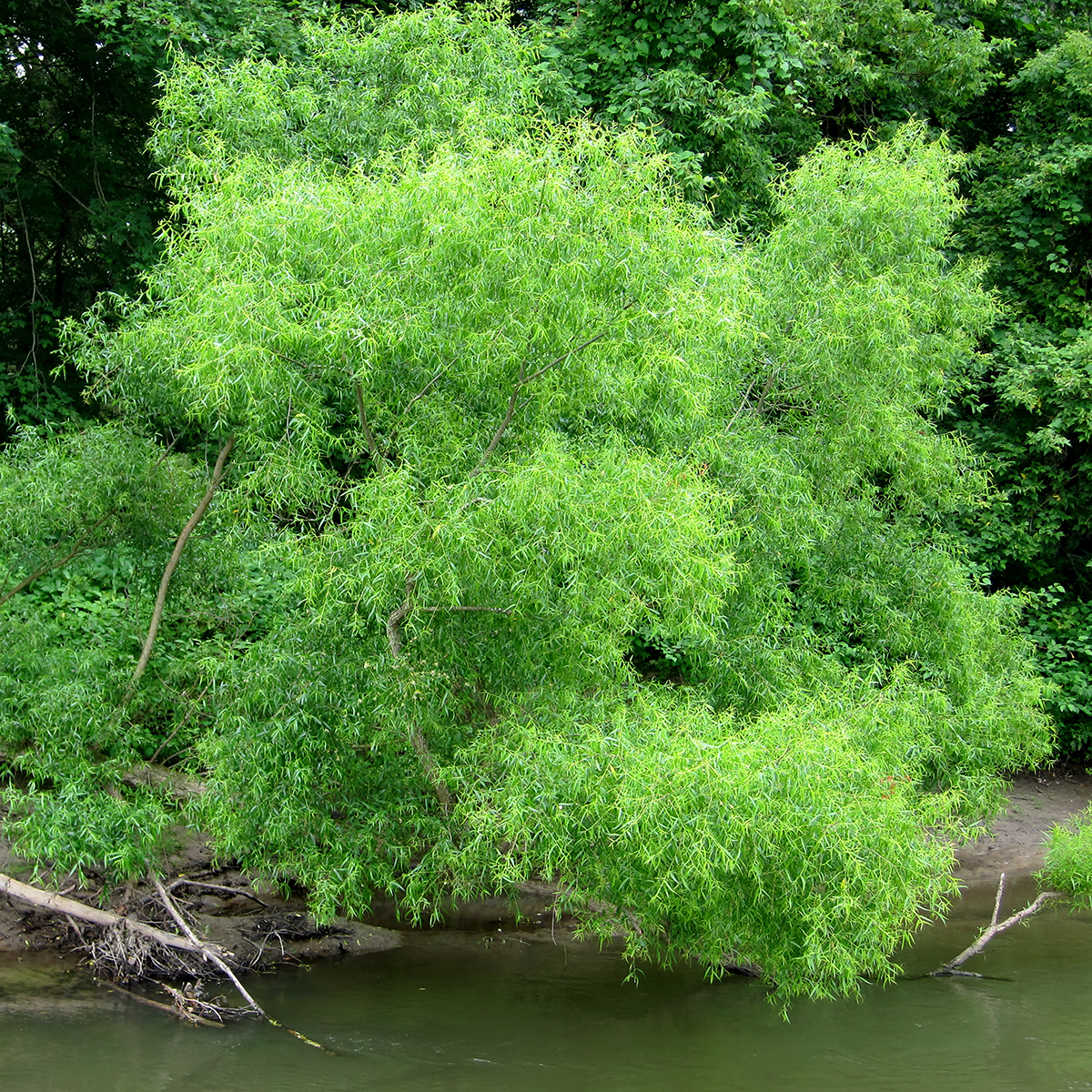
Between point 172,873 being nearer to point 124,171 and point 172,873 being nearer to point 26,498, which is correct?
point 26,498

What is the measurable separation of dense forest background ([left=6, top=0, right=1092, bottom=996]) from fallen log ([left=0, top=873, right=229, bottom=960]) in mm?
341

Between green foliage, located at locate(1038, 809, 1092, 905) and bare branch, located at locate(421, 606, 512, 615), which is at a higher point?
bare branch, located at locate(421, 606, 512, 615)

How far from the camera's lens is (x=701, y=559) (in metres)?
6.53

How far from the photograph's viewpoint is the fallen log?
7.89 metres

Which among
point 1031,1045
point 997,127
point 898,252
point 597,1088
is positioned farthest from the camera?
point 997,127

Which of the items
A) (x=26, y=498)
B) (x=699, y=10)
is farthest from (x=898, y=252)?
(x=26, y=498)

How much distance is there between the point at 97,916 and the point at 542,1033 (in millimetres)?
3324

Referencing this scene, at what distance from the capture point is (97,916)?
26.2 ft

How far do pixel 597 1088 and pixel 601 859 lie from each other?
1763 millimetres

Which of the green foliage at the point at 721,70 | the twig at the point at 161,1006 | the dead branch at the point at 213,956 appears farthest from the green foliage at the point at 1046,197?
the twig at the point at 161,1006

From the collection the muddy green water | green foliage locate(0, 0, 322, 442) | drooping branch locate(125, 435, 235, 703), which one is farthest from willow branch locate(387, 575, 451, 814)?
green foliage locate(0, 0, 322, 442)

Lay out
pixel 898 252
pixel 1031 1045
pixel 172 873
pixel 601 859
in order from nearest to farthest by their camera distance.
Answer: pixel 601 859, pixel 1031 1045, pixel 172 873, pixel 898 252

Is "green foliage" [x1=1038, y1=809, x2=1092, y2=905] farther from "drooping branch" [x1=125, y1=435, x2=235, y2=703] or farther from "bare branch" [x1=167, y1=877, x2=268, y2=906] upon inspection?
"drooping branch" [x1=125, y1=435, x2=235, y2=703]

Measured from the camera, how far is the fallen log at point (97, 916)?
25.9 ft
